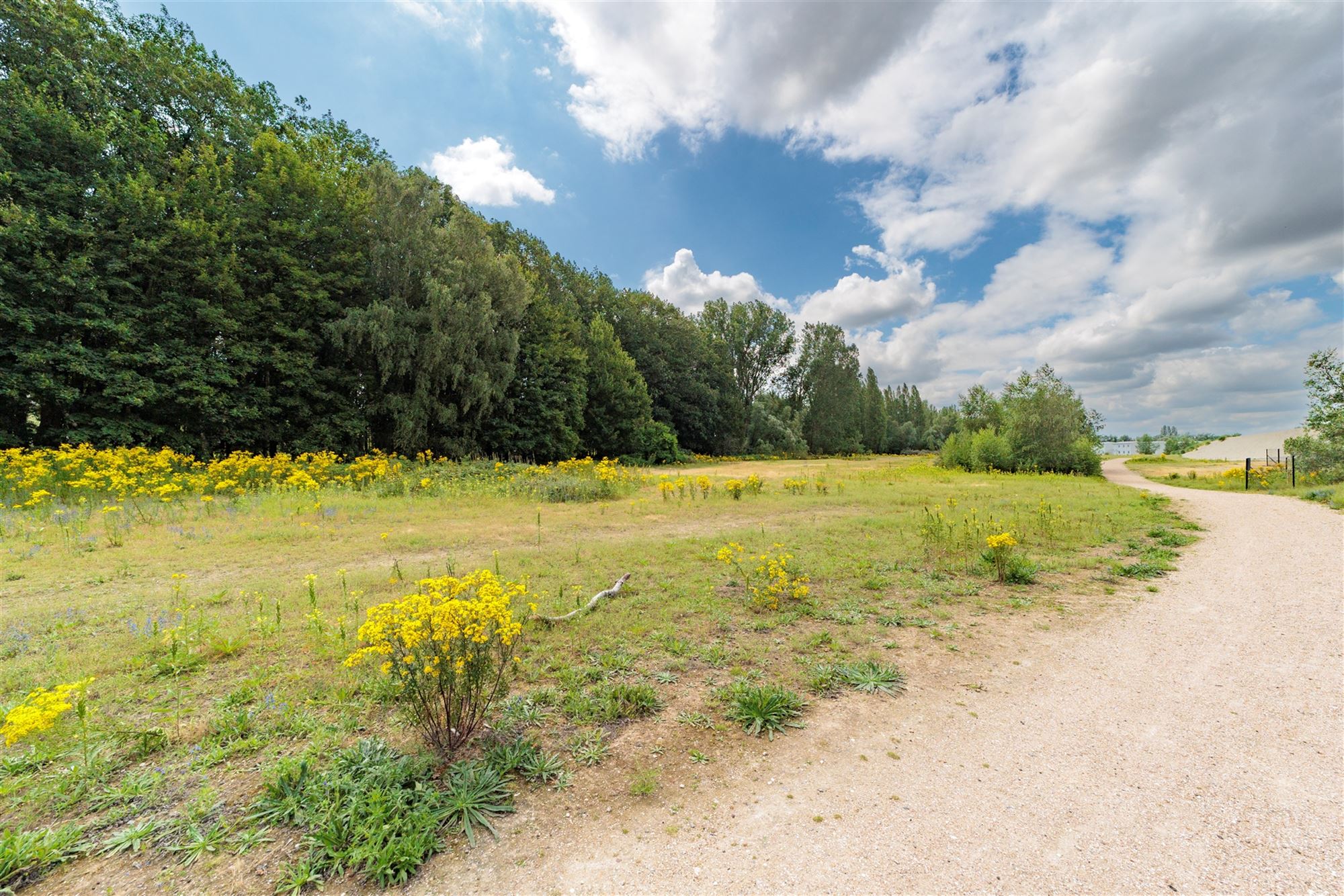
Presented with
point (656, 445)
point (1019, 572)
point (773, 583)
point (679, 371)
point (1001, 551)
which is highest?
point (679, 371)

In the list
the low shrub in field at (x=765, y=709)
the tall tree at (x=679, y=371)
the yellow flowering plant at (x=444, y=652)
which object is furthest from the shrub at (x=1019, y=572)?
the tall tree at (x=679, y=371)

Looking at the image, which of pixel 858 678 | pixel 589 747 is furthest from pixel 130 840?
pixel 858 678

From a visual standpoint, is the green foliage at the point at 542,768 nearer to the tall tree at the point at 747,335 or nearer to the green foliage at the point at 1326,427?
the green foliage at the point at 1326,427

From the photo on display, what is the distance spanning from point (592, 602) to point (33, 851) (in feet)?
11.9

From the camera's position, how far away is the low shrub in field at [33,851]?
6.56 ft

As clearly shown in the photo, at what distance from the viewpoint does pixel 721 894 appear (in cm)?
202

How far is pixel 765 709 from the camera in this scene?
3.37 metres

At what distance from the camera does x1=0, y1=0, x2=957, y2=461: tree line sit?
41.8ft

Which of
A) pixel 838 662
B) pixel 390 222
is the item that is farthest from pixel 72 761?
pixel 390 222

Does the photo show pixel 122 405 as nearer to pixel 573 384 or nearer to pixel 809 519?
pixel 573 384

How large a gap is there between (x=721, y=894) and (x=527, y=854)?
2.99ft

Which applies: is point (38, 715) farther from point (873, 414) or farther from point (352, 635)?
point (873, 414)

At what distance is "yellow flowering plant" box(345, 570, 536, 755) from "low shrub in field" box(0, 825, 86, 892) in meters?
1.19

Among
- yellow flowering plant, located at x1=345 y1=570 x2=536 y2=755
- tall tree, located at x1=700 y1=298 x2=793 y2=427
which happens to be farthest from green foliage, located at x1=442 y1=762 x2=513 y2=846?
tall tree, located at x1=700 y1=298 x2=793 y2=427
